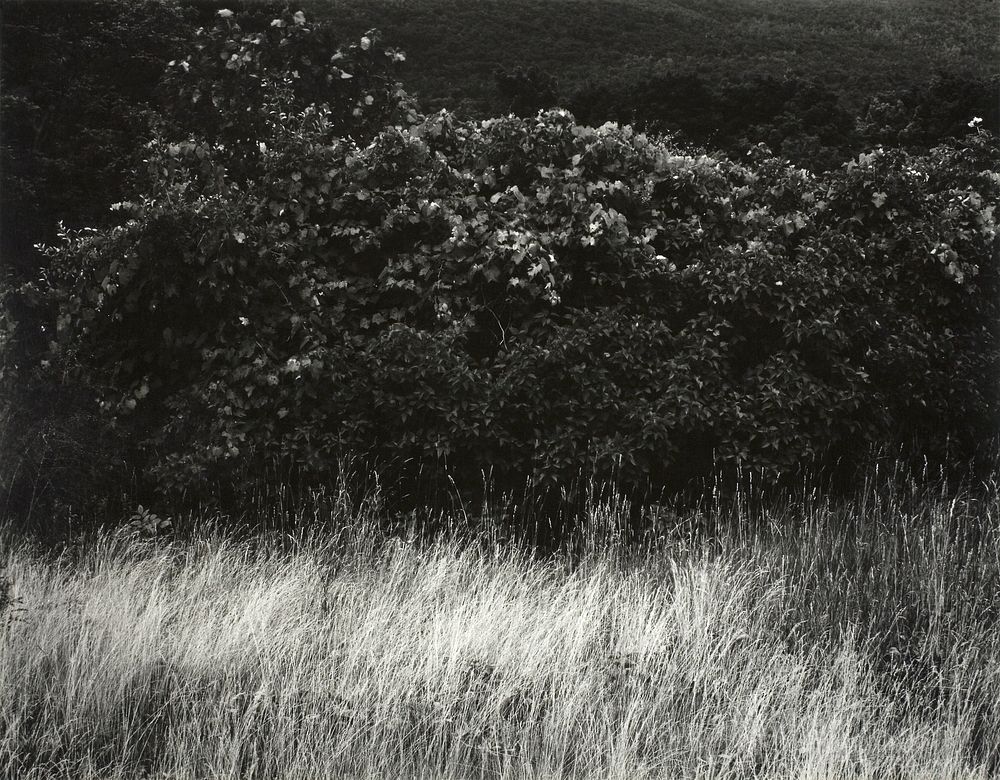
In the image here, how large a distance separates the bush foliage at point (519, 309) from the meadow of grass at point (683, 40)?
12.4ft

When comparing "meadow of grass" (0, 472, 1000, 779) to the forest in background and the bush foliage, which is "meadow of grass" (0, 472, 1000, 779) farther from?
the forest in background

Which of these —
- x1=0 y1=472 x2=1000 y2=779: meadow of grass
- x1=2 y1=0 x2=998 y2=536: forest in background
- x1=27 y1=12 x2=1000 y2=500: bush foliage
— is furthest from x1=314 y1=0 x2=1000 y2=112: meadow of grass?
x1=0 y1=472 x2=1000 y2=779: meadow of grass

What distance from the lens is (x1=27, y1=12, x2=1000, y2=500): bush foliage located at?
19.3 feet

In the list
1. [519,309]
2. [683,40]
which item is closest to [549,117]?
[519,309]

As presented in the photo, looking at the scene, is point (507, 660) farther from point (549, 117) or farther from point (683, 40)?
point (683, 40)

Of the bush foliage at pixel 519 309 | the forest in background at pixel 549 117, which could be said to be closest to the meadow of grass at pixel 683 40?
the forest in background at pixel 549 117

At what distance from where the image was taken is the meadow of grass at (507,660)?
11.2ft

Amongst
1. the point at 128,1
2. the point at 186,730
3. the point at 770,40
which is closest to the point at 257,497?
the point at 186,730

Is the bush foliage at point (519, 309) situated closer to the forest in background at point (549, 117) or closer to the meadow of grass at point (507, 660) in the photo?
the forest in background at point (549, 117)

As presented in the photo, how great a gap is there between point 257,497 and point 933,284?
508 centimetres

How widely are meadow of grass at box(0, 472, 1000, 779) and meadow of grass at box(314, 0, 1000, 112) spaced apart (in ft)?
20.7

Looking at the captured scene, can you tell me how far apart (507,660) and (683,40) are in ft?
33.2

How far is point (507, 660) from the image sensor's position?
400 cm

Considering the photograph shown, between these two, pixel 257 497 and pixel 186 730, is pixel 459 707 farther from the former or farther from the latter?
pixel 257 497
